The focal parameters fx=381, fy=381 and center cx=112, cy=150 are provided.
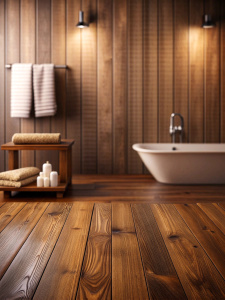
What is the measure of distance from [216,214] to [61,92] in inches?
95.8

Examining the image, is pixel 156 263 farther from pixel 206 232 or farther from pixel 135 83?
pixel 135 83

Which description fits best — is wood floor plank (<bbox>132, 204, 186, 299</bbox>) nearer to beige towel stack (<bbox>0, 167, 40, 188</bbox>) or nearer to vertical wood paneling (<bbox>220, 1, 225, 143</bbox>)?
beige towel stack (<bbox>0, 167, 40, 188</bbox>)

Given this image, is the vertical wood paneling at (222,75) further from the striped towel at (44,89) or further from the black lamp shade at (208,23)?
the striped towel at (44,89)

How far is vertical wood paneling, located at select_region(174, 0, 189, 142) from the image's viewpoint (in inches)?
168

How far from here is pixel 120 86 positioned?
430 cm

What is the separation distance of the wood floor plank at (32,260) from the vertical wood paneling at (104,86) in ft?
6.23

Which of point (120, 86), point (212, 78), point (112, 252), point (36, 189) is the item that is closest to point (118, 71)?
point (120, 86)

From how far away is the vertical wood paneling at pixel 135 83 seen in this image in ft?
14.0

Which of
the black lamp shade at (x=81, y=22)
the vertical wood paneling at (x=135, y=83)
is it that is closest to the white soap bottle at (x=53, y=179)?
the vertical wood paneling at (x=135, y=83)

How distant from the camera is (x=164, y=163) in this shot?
3.67m

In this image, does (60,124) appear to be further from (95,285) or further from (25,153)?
(95,285)

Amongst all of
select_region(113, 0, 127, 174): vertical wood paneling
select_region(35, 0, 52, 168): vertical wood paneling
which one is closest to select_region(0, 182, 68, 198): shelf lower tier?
select_region(113, 0, 127, 174): vertical wood paneling

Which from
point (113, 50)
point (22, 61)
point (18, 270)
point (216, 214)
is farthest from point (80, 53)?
point (18, 270)

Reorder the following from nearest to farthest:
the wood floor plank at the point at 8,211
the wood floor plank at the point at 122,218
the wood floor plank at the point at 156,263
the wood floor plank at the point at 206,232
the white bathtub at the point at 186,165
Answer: the wood floor plank at the point at 156,263
the wood floor plank at the point at 206,232
the wood floor plank at the point at 122,218
the wood floor plank at the point at 8,211
the white bathtub at the point at 186,165
